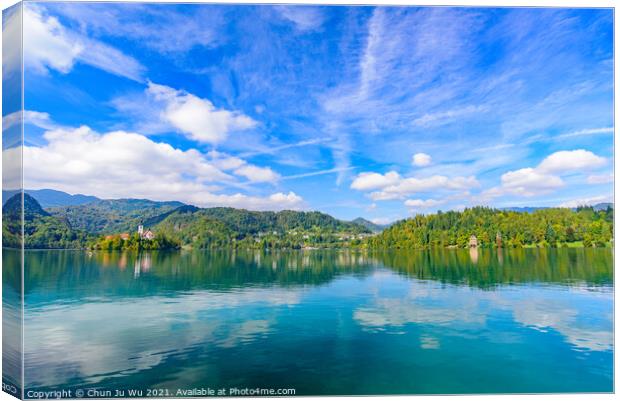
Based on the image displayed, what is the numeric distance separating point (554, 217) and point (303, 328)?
51.6 meters

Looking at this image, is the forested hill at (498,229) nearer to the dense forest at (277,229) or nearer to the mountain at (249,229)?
the dense forest at (277,229)

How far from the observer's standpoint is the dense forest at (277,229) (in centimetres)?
4438

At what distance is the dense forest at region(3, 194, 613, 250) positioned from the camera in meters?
44.4

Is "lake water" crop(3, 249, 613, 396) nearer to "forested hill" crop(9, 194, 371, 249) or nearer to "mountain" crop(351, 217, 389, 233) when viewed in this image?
"forested hill" crop(9, 194, 371, 249)

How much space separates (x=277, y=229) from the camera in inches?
3693

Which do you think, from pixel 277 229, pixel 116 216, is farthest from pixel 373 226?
pixel 116 216

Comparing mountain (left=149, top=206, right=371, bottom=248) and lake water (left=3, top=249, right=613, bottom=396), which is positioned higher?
mountain (left=149, top=206, right=371, bottom=248)

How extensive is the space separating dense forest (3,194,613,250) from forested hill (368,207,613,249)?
0.37ft

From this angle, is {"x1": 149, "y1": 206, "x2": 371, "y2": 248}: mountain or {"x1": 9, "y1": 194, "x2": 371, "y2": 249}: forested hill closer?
{"x1": 9, "y1": 194, "x2": 371, "y2": 249}: forested hill

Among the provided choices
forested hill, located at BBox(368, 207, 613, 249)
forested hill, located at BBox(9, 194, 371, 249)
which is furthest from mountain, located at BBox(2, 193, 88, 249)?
forested hill, located at BBox(368, 207, 613, 249)

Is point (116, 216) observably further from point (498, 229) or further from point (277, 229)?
point (498, 229)

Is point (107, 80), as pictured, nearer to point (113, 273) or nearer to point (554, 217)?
point (113, 273)

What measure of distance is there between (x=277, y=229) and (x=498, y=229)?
51.8 m

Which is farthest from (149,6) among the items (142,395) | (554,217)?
(554,217)
